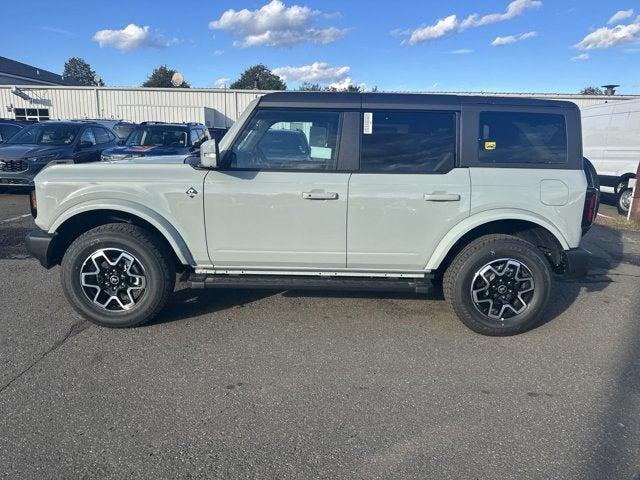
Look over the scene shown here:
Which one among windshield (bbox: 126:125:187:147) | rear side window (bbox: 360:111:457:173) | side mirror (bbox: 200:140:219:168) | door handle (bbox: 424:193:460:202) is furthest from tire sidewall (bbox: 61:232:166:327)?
windshield (bbox: 126:125:187:147)

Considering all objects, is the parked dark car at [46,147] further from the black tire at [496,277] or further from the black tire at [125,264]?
the black tire at [496,277]

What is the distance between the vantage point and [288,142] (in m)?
3.77

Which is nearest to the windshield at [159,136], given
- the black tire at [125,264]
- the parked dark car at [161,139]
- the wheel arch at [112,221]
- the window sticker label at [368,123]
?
the parked dark car at [161,139]

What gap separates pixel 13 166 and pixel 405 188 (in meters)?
9.99

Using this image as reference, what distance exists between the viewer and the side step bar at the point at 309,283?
12.3ft

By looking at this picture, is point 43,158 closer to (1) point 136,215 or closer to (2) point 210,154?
(1) point 136,215

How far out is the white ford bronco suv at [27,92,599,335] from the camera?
3654 mm

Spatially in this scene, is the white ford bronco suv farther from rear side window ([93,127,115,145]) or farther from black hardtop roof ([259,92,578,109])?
rear side window ([93,127,115,145])

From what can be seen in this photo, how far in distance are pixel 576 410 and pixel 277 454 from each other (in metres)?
1.86

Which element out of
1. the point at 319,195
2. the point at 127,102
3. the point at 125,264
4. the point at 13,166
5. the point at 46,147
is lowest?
the point at 125,264

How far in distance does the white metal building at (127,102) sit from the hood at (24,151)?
18.5m

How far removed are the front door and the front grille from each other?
8637 millimetres

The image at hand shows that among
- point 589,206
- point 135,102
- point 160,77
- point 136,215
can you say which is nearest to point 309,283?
point 136,215

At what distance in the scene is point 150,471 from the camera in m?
2.23
